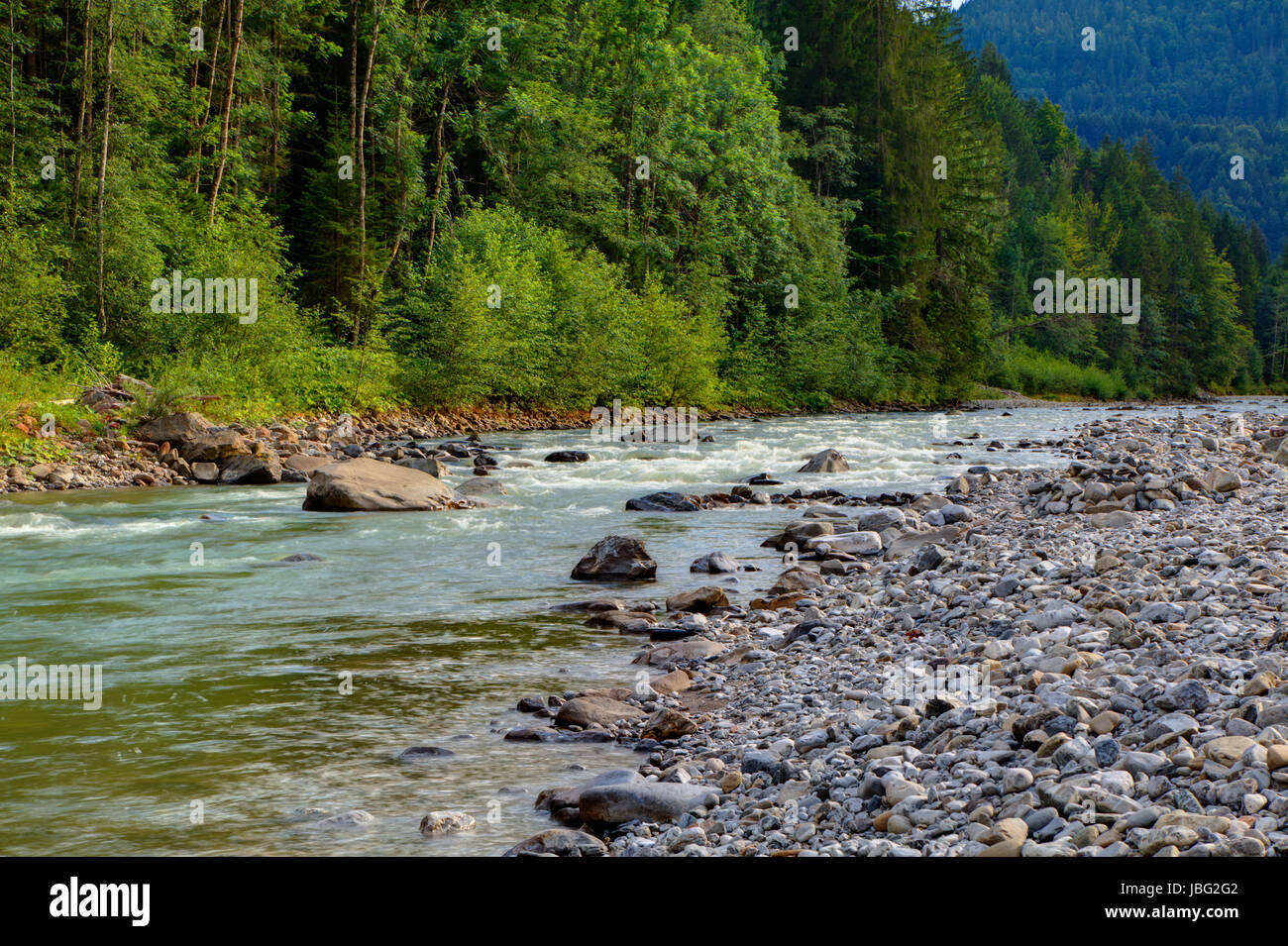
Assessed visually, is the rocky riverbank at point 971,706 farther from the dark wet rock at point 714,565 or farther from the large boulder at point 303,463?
the large boulder at point 303,463

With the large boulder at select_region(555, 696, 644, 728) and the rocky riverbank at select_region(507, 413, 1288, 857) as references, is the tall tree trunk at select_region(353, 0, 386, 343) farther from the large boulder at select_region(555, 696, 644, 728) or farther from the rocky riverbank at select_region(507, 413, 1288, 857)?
the large boulder at select_region(555, 696, 644, 728)

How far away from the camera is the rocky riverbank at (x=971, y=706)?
4.10m

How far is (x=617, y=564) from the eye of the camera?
12.0 m

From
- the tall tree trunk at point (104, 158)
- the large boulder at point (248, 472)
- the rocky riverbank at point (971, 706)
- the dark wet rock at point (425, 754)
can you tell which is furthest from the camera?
the tall tree trunk at point (104, 158)

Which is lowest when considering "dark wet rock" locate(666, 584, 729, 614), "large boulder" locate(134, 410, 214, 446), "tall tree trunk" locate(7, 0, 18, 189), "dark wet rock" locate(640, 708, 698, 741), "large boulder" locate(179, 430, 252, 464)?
"dark wet rock" locate(640, 708, 698, 741)

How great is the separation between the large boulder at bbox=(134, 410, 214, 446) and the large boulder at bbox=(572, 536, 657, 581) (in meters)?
13.1

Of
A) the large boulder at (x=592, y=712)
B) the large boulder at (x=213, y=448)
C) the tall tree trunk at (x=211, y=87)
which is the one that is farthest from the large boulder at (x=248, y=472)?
the tall tree trunk at (x=211, y=87)

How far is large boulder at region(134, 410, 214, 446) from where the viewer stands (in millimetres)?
21672

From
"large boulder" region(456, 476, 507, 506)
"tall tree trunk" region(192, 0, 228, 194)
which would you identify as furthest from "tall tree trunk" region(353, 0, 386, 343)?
"large boulder" region(456, 476, 507, 506)

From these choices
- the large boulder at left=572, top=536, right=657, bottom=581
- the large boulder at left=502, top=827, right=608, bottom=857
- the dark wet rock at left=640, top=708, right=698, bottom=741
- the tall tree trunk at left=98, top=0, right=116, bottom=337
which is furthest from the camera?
the tall tree trunk at left=98, top=0, right=116, bottom=337

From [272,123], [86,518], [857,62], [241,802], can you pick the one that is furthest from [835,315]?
[241,802]

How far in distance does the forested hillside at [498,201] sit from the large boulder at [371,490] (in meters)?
7.25

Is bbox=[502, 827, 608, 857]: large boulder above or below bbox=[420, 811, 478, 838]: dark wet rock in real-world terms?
above
